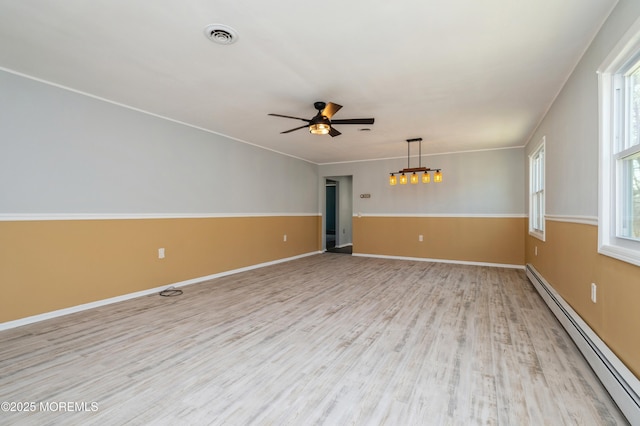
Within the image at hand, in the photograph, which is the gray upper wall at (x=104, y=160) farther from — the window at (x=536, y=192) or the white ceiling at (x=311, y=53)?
the window at (x=536, y=192)

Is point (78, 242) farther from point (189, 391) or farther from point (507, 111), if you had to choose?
point (507, 111)

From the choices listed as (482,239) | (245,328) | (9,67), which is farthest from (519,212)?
(9,67)

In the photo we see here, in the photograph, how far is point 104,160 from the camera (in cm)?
365

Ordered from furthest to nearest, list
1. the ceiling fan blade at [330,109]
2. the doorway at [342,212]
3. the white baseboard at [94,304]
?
the doorway at [342,212], the ceiling fan blade at [330,109], the white baseboard at [94,304]

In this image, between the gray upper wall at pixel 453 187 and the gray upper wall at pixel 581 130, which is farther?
the gray upper wall at pixel 453 187

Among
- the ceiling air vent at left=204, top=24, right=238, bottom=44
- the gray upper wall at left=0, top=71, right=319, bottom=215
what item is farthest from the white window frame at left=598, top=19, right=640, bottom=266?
the gray upper wall at left=0, top=71, right=319, bottom=215

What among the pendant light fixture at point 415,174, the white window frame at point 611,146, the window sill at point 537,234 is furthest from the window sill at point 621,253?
the pendant light fixture at point 415,174

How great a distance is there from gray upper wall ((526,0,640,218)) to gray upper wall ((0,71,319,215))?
4.74 m

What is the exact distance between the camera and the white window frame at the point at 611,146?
1968 mm

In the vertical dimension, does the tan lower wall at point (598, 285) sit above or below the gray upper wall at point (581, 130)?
below

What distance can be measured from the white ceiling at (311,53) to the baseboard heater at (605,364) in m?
2.28

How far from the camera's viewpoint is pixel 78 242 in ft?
11.2

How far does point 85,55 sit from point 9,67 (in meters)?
0.96

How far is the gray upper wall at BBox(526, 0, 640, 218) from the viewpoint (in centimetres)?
201
